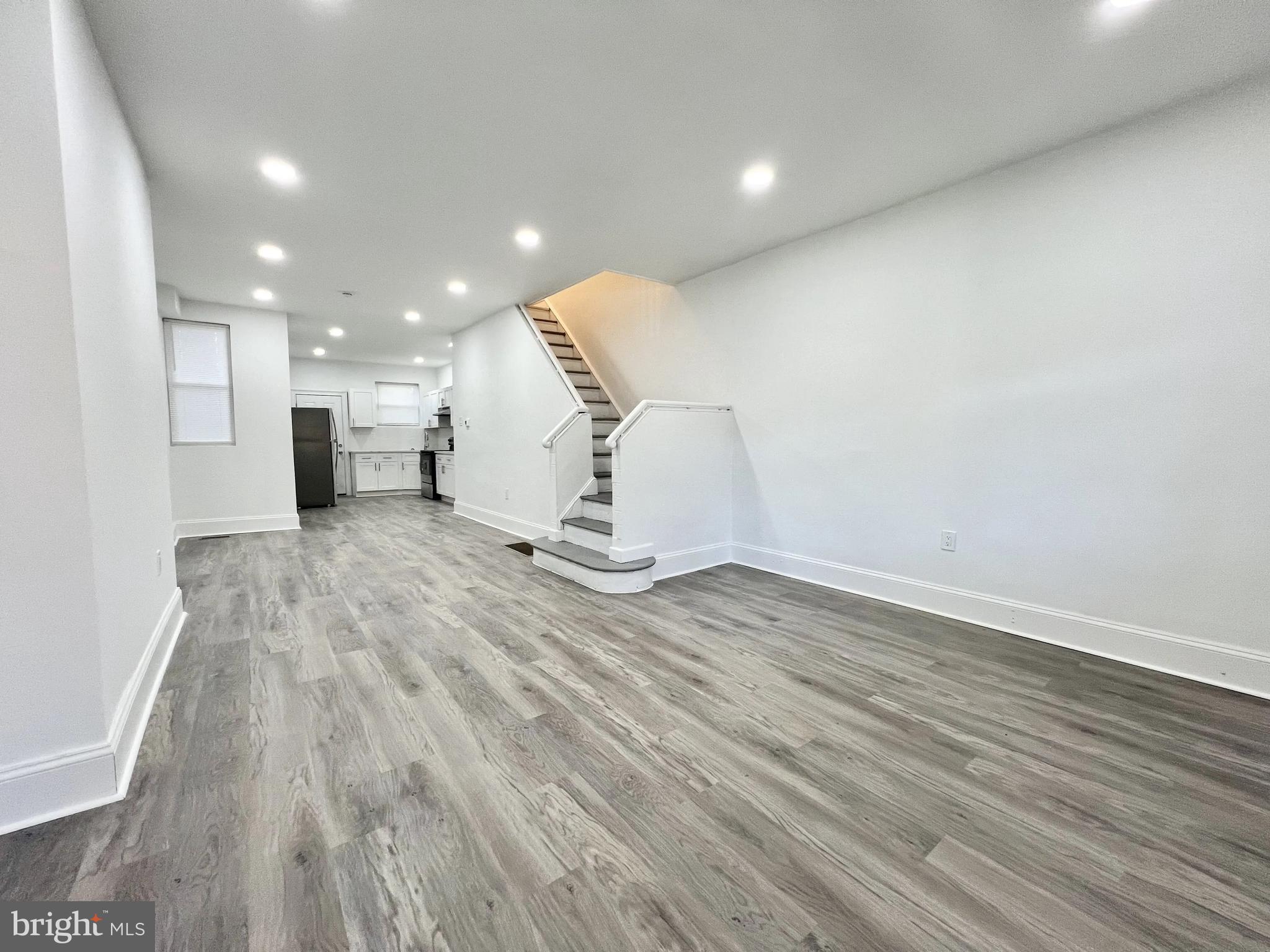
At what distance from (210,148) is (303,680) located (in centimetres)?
272

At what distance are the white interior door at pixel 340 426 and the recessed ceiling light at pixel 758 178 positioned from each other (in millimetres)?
8837

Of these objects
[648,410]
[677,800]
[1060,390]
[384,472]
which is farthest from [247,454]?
[1060,390]

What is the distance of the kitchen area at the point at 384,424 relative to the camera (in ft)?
29.3

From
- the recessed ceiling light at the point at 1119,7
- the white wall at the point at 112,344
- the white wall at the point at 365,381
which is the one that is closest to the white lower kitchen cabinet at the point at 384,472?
the white wall at the point at 365,381

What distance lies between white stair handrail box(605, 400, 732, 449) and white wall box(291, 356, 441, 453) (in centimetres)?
744

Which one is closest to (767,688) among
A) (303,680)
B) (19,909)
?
(303,680)

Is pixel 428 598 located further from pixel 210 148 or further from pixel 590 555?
→ pixel 210 148

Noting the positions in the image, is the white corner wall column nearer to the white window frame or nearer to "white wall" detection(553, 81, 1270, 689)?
"white wall" detection(553, 81, 1270, 689)

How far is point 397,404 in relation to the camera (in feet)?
33.1

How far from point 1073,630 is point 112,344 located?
455 cm

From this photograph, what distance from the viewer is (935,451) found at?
120 inches

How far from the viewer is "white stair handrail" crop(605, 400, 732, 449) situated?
140 inches
